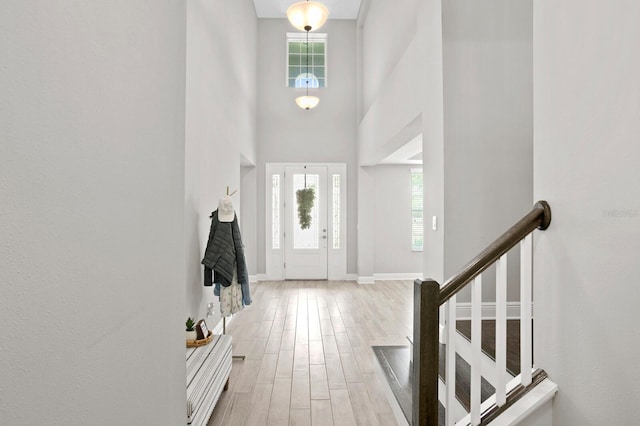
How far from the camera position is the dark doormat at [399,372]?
2382 millimetres

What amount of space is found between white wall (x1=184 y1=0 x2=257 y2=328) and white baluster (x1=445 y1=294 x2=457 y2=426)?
6.97ft

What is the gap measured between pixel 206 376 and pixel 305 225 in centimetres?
541

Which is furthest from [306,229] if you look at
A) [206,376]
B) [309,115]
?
[206,376]

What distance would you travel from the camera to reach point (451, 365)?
5.56 ft

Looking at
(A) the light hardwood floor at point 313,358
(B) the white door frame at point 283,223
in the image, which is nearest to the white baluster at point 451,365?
(A) the light hardwood floor at point 313,358

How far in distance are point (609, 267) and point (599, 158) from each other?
41 centimetres

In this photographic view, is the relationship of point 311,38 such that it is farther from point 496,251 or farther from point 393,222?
point 496,251

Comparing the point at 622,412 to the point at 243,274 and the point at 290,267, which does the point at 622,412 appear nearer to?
the point at 243,274

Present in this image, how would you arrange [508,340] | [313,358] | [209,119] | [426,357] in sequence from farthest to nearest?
[209,119] → [313,358] → [508,340] → [426,357]

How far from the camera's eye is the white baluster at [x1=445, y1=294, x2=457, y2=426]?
64.8 inches

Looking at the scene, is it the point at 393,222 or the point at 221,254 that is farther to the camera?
the point at 393,222

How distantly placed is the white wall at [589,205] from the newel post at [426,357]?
0.54m

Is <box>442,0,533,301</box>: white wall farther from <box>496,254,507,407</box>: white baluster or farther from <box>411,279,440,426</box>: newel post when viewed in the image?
<box>411,279,440,426</box>: newel post

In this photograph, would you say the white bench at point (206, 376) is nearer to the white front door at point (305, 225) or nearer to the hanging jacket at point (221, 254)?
the hanging jacket at point (221, 254)
